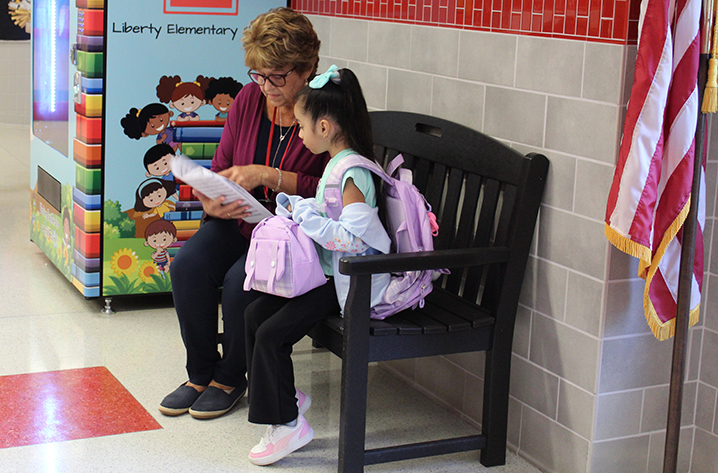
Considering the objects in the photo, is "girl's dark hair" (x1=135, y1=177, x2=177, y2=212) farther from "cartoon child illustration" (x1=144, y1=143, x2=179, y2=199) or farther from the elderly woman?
the elderly woman

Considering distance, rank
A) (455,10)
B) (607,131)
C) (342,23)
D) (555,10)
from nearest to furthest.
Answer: (607,131) < (555,10) < (455,10) < (342,23)

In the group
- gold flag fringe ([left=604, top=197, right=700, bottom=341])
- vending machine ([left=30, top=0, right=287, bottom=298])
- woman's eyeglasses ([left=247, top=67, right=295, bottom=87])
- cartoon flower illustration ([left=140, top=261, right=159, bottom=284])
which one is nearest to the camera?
gold flag fringe ([left=604, top=197, right=700, bottom=341])

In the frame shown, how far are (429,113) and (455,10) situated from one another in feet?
1.17

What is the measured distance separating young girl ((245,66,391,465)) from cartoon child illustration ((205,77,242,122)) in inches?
52.0

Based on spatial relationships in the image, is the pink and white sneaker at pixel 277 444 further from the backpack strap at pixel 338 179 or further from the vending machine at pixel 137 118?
the vending machine at pixel 137 118

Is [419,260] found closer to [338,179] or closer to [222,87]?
[338,179]

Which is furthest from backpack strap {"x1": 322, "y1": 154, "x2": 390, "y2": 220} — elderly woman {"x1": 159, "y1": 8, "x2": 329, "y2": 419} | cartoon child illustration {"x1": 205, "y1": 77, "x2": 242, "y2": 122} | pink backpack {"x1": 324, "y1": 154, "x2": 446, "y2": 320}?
cartoon child illustration {"x1": 205, "y1": 77, "x2": 242, "y2": 122}

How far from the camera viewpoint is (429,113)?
299 cm

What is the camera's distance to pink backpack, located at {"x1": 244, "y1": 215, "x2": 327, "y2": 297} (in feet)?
7.97

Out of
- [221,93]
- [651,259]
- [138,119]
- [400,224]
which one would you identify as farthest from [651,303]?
[138,119]

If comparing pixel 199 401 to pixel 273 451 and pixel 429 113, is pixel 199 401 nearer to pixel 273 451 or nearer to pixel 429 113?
pixel 273 451

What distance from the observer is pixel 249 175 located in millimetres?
2744

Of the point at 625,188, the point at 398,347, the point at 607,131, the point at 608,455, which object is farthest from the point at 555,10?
the point at 608,455

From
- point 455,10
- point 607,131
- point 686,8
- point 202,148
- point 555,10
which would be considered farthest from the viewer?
point 202,148
